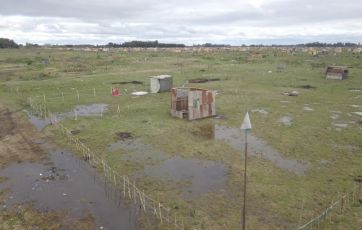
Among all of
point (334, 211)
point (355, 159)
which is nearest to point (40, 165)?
point (334, 211)

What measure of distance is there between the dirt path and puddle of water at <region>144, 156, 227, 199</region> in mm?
6699

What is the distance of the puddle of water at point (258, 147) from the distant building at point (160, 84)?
14.0m

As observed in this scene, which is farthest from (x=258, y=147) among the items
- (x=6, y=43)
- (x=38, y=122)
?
(x=6, y=43)

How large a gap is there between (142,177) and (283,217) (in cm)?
647

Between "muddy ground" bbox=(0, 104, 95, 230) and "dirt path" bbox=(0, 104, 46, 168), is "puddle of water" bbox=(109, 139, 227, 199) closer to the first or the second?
"muddy ground" bbox=(0, 104, 95, 230)

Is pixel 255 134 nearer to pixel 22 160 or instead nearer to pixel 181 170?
pixel 181 170

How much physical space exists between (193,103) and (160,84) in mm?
12107

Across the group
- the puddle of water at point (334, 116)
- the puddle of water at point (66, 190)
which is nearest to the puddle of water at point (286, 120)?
the puddle of water at point (334, 116)

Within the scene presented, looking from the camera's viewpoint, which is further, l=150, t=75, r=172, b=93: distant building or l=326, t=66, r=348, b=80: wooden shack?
l=326, t=66, r=348, b=80: wooden shack

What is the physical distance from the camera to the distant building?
3612 centimetres

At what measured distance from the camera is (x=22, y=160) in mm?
17844

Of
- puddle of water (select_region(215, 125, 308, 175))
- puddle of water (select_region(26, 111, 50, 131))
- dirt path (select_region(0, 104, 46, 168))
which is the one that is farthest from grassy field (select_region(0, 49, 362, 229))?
dirt path (select_region(0, 104, 46, 168))

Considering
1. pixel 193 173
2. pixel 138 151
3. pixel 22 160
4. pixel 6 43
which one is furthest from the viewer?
pixel 6 43

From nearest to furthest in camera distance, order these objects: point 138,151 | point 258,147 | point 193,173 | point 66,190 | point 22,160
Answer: point 66,190, point 193,173, point 22,160, point 138,151, point 258,147
